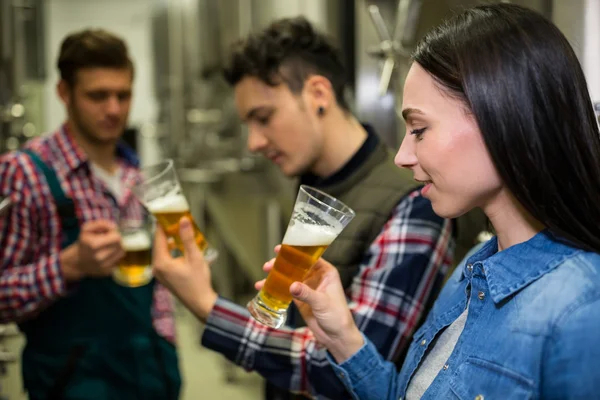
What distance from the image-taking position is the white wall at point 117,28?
6250mm

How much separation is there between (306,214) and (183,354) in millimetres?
3351

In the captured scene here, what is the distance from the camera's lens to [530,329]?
0.77 m

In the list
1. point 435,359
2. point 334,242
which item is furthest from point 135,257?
point 435,359

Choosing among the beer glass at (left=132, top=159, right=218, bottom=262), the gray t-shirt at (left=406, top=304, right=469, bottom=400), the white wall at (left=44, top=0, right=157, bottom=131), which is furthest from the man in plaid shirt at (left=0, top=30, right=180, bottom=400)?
the white wall at (left=44, top=0, right=157, bottom=131)

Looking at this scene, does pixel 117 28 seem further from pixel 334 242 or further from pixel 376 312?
pixel 376 312

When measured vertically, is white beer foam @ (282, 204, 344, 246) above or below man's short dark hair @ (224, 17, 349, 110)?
below

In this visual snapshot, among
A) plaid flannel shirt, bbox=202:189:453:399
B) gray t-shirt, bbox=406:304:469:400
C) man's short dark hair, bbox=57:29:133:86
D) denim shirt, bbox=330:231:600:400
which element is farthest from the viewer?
man's short dark hair, bbox=57:29:133:86

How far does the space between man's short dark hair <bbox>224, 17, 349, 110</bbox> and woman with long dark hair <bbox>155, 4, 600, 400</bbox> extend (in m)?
0.66

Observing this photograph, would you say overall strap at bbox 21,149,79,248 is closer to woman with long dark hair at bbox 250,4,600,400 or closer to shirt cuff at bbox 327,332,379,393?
shirt cuff at bbox 327,332,379,393

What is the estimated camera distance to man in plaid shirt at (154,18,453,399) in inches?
48.0

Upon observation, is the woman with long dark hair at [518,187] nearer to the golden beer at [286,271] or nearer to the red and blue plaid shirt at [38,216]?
the golden beer at [286,271]

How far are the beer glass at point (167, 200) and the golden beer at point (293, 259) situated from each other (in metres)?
0.35

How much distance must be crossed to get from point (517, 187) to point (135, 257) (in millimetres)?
1124

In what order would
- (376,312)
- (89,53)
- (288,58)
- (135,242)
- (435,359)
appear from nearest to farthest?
(435,359) → (376,312) → (288,58) → (135,242) → (89,53)
